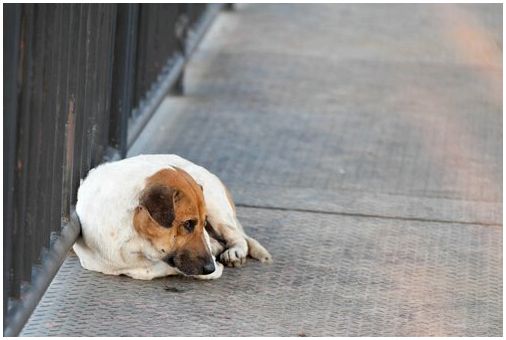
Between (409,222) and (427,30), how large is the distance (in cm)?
443

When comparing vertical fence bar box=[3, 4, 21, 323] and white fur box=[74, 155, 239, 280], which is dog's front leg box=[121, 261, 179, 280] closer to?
white fur box=[74, 155, 239, 280]

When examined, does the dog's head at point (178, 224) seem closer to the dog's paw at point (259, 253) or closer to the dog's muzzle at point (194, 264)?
the dog's muzzle at point (194, 264)

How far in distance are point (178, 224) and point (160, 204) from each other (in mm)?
161

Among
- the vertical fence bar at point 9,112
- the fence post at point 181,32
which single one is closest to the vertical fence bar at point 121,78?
the vertical fence bar at point 9,112

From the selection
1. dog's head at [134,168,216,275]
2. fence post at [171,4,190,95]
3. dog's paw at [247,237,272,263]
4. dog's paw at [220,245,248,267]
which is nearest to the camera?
dog's head at [134,168,216,275]

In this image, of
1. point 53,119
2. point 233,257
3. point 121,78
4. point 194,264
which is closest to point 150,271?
point 194,264

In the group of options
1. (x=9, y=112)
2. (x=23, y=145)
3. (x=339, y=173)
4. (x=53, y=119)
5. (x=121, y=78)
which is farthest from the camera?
(x=339, y=173)

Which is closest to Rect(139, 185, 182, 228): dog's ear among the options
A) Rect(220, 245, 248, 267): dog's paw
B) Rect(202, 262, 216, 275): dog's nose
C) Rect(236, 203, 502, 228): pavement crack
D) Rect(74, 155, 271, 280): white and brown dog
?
Rect(74, 155, 271, 280): white and brown dog

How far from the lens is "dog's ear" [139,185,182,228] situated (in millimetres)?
4914

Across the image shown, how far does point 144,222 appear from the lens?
5.04 meters

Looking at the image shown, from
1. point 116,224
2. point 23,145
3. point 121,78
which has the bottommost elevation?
point 116,224

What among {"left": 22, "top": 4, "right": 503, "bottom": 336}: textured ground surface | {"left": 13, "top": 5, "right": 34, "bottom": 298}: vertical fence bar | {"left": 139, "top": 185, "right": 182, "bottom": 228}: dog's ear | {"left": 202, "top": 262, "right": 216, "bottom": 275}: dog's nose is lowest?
{"left": 22, "top": 4, "right": 503, "bottom": 336}: textured ground surface

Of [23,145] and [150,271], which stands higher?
[23,145]

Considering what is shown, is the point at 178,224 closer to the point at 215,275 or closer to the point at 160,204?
the point at 160,204
